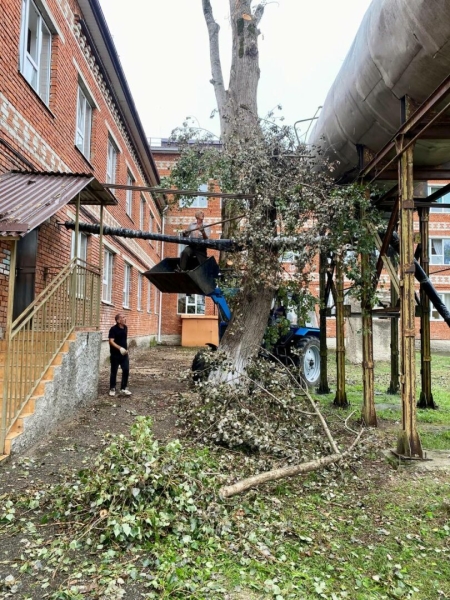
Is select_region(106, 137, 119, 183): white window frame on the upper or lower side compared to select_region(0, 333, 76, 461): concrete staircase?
upper

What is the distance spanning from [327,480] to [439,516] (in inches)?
44.7

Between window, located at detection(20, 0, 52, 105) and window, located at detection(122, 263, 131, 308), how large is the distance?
328 inches

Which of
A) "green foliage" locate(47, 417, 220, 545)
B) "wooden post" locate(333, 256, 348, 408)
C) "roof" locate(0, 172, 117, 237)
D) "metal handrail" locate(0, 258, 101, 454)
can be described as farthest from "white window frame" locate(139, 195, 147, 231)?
"green foliage" locate(47, 417, 220, 545)

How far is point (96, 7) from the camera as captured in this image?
958 centimetres

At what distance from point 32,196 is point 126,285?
11.9 meters

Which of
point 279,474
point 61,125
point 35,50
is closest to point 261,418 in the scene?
point 279,474

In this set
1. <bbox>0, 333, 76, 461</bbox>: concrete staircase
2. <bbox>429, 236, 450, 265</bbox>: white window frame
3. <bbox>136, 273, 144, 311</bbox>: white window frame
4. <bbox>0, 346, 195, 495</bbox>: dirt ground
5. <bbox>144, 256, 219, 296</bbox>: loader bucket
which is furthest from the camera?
<bbox>429, 236, 450, 265</bbox>: white window frame

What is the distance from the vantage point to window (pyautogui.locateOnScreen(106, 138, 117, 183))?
1331cm

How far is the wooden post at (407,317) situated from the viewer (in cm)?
527

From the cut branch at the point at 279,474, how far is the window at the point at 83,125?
8.43 metres

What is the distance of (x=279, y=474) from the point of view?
448cm

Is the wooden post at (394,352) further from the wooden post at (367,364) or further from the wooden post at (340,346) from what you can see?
the wooden post at (367,364)

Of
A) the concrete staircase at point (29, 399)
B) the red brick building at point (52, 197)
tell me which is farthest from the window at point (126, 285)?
the concrete staircase at point (29, 399)

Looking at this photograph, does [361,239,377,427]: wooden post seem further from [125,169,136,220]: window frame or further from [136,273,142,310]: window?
[136,273,142,310]: window
